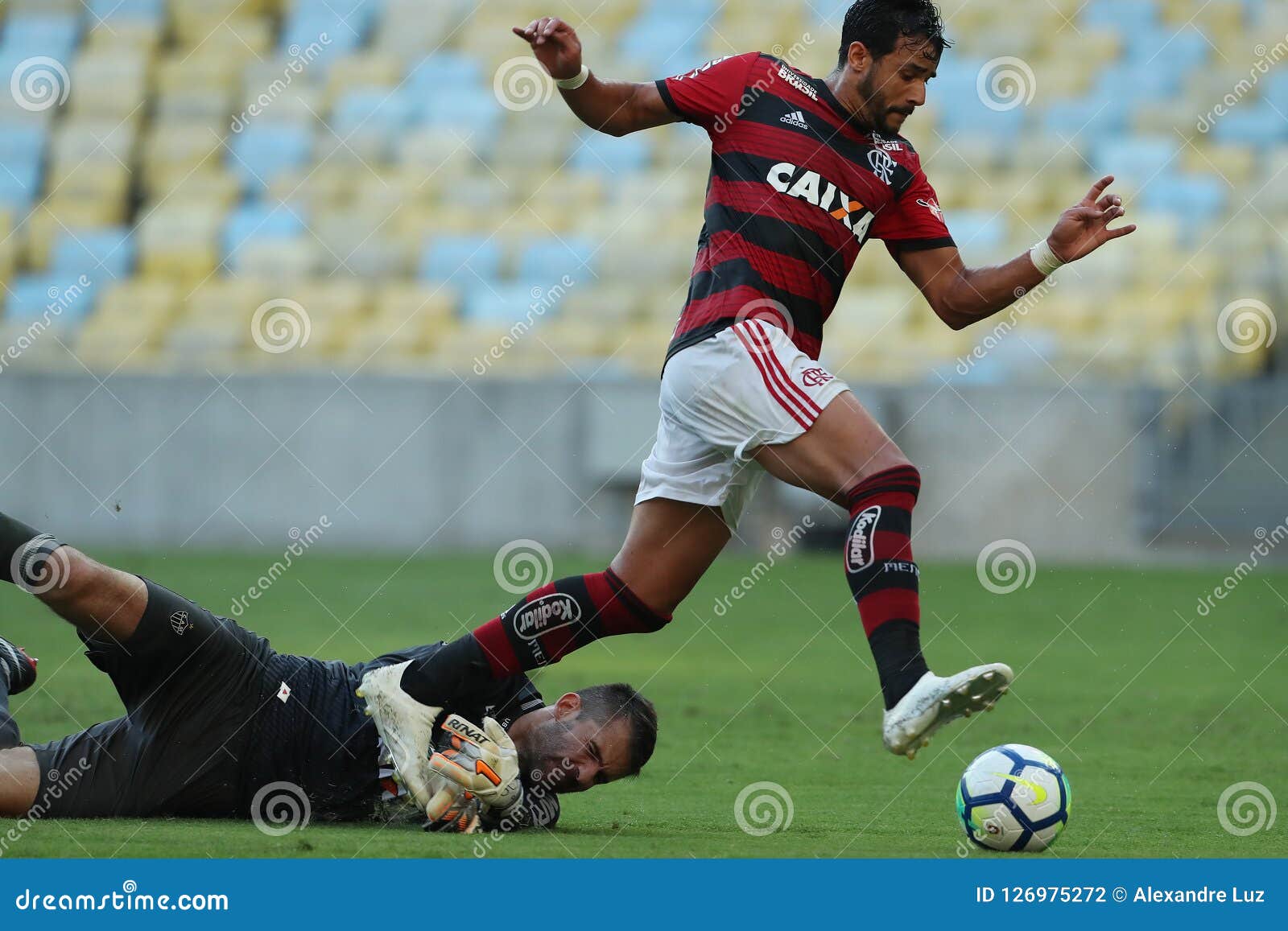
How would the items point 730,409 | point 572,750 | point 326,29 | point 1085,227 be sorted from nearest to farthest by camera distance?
point 730,409
point 572,750
point 1085,227
point 326,29

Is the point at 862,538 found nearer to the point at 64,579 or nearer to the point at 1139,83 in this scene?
the point at 64,579

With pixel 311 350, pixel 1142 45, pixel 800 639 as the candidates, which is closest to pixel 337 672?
pixel 800 639

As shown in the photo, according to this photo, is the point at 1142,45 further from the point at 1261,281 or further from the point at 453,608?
the point at 453,608

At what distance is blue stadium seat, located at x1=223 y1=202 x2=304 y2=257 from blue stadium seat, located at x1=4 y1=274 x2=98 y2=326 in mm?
1699

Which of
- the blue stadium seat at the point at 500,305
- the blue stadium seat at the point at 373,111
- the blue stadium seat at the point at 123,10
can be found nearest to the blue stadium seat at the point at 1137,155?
the blue stadium seat at the point at 500,305

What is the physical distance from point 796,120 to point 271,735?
2.46 meters

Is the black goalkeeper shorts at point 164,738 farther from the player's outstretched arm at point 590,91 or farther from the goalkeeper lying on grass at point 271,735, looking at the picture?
the player's outstretched arm at point 590,91

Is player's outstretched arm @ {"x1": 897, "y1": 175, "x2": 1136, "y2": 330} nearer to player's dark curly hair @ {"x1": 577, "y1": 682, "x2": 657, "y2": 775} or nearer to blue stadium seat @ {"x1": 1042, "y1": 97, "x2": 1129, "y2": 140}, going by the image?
player's dark curly hair @ {"x1": 577, "y1": 682, "x2": 657, "y2": 775}

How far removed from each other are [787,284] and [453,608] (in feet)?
23.7

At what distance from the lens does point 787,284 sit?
15.7ft

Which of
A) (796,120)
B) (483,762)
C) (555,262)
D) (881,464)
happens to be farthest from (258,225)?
(881,464)

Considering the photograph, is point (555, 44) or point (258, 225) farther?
point (258, 225)

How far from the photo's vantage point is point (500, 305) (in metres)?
18.4

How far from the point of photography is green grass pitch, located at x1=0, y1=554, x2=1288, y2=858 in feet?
14.7
